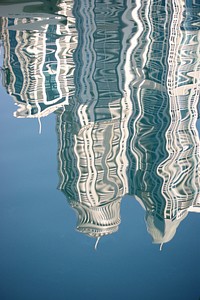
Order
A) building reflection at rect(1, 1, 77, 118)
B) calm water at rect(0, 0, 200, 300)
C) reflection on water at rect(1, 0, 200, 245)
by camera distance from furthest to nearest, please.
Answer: building reflection at rect(1, 1, 77, 118) < reflection on water at rect(1, 0, 200, 245) < calm water at rect(0, 0, 200, 300)

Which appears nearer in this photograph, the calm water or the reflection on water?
the calm water

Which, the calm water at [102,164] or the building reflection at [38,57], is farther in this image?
the building reflection at [38,57]

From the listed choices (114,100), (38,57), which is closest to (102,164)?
(114,100)

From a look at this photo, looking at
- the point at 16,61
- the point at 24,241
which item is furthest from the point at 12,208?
the point at 16,61

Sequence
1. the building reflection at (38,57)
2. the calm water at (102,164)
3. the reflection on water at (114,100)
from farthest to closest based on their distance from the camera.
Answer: the building reflection at (38,57) < the reflection on water at (114,100) < the calm water at (102,164)

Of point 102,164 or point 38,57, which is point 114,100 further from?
point 38,57

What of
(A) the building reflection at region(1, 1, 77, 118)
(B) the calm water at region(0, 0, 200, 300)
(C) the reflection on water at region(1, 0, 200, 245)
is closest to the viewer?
(B) the calm water at region(0, 0, 200, 300)

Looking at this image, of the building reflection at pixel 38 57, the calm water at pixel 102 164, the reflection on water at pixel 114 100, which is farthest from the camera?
the building reflection at pixel 38 57
